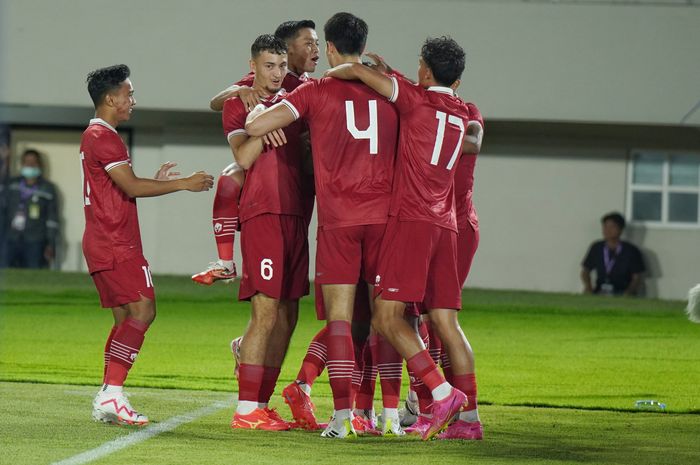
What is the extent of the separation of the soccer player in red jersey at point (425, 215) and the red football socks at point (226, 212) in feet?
3.48

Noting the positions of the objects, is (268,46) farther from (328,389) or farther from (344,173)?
(328,389)

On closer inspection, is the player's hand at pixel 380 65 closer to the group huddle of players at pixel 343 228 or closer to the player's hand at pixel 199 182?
the group huddle of players at pixel 343 228

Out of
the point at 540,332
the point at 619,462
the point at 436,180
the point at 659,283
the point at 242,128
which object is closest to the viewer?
the point at 619,462

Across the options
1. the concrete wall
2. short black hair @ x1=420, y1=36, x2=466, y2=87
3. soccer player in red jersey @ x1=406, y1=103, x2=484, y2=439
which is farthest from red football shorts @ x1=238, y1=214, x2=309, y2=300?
the concrete wall

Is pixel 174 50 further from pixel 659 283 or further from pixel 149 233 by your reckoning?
pixel 659 283

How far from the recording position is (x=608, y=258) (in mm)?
20812

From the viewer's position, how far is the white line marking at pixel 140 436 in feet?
19.9

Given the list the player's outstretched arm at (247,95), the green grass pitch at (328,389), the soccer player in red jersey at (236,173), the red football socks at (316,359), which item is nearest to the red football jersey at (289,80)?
the soccer player in red jersey at (236,173)

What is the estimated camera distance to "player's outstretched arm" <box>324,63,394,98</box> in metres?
7.02

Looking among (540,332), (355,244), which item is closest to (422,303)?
(355,244)

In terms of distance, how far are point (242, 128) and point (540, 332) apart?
7.73m

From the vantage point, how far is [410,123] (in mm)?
7145

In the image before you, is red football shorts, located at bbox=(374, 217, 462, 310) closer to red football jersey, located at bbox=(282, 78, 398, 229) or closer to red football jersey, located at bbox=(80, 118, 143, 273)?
red football jersey, located at bbox=(282, 78, 398, 229)

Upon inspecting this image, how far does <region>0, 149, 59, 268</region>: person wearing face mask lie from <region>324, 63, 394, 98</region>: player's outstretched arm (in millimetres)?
14934
